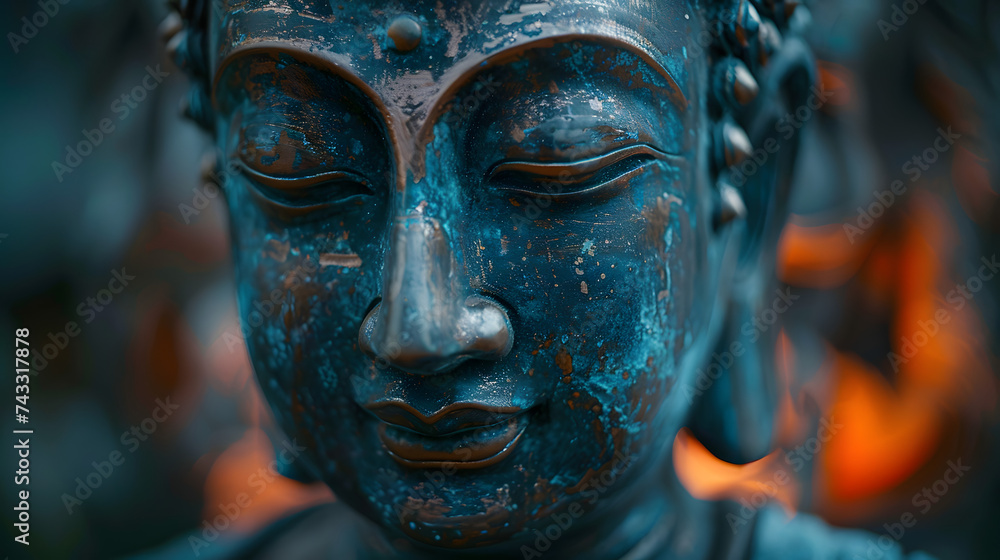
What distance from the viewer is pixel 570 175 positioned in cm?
88

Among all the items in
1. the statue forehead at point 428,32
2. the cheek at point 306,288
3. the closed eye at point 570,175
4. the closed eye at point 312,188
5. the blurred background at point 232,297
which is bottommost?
the blurred background at point 232,297

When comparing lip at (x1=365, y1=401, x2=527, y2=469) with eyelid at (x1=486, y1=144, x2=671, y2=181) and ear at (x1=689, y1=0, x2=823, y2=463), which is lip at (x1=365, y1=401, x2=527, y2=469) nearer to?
eyelid at (x1=486, y1=144, x2=671, y2=181)

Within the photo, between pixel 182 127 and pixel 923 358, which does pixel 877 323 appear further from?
pixel 182 127

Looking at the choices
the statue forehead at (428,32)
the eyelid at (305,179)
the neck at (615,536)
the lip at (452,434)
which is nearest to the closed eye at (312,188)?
the eyelid at (305,179)

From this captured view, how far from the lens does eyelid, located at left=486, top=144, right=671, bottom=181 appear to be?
0.87 meters

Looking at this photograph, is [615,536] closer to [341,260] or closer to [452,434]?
[452,434]

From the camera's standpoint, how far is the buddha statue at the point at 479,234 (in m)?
0.87

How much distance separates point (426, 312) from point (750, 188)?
68 cm

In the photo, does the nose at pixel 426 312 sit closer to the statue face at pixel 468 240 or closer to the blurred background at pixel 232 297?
the statue face at pixel 468 240

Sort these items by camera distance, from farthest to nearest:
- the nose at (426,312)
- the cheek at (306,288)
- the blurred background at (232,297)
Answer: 1. the blurred background at (232,297)
2. the cheek at (306,288)
3. the nose at (426,312)

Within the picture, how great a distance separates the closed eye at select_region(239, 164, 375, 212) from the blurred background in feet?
1.81

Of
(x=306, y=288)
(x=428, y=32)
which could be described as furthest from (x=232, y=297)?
(x=428, y=32)

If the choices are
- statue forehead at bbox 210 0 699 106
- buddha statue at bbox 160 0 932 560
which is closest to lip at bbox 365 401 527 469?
buddha statue at bbox 160 0 932 560

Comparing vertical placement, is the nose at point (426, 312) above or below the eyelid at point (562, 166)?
below
